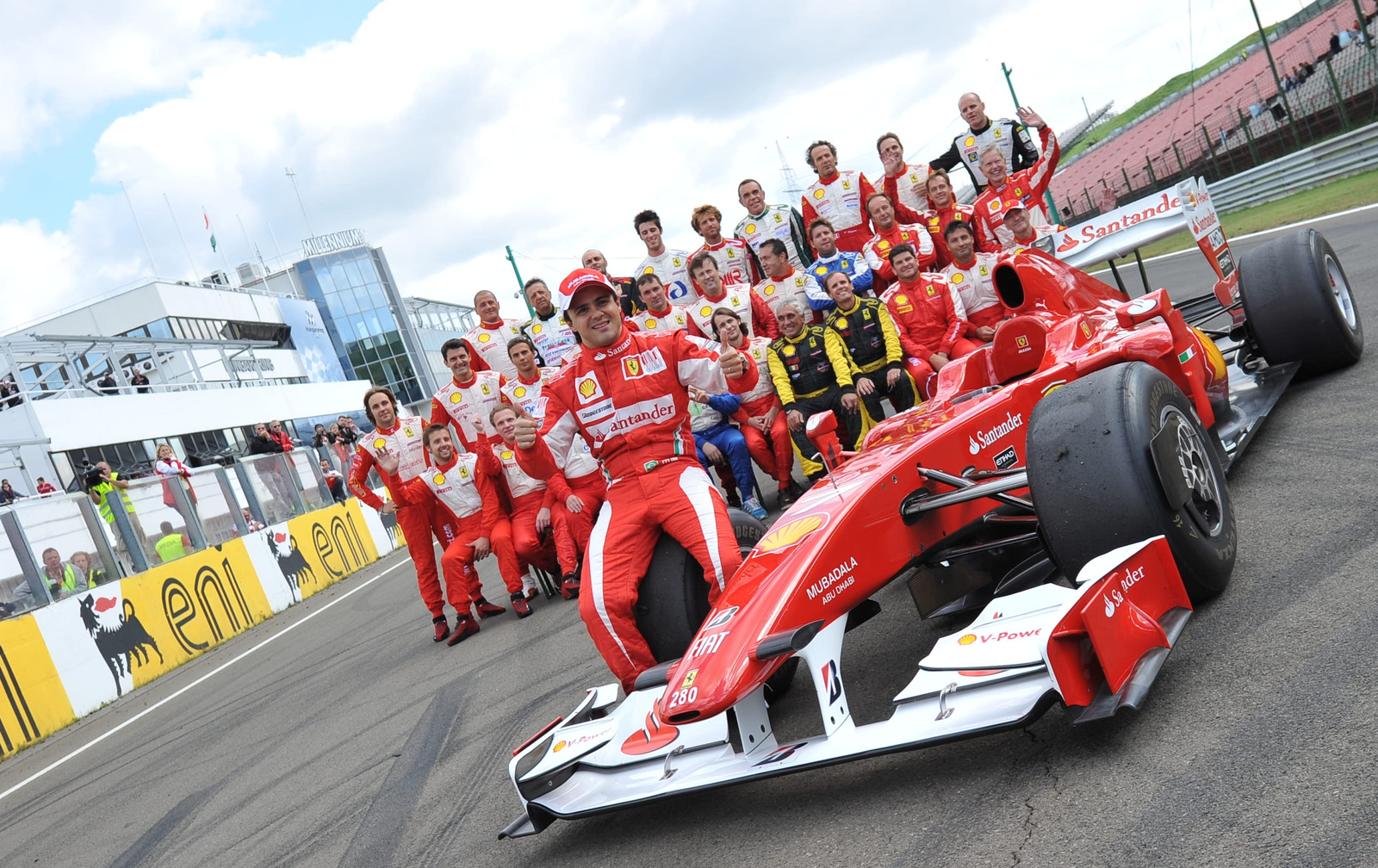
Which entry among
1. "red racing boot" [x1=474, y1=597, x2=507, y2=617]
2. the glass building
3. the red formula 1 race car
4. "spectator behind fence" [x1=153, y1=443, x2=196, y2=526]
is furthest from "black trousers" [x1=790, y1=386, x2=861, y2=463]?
the glass building

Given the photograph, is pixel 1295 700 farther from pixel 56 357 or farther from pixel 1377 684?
pixel 56 357

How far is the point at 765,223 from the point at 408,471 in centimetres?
426

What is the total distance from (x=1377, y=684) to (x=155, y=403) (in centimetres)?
3315

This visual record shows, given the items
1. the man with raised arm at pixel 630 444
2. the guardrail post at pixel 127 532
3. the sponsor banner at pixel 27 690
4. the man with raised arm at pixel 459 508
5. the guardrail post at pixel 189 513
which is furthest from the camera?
the guardrail post at pixel 189 513

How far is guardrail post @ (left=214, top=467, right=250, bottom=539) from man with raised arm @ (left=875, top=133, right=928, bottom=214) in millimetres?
9957

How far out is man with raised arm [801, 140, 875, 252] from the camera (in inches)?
423

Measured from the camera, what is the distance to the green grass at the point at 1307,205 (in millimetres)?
17266

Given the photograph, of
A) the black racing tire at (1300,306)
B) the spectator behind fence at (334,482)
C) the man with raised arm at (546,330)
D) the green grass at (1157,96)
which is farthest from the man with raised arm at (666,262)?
the green grass at (1157,96)

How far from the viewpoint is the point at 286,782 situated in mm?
6094

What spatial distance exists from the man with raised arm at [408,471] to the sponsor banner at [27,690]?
399 cm

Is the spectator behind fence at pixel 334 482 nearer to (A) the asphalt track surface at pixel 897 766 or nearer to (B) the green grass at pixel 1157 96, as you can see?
(A) the asphalt track surface at pixel 897 766

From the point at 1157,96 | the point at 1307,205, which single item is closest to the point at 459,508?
the point at 1307,205

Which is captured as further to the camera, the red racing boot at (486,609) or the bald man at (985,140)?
the bald man at (985,140)

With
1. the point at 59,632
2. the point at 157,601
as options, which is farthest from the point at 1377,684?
the point at 157,601
